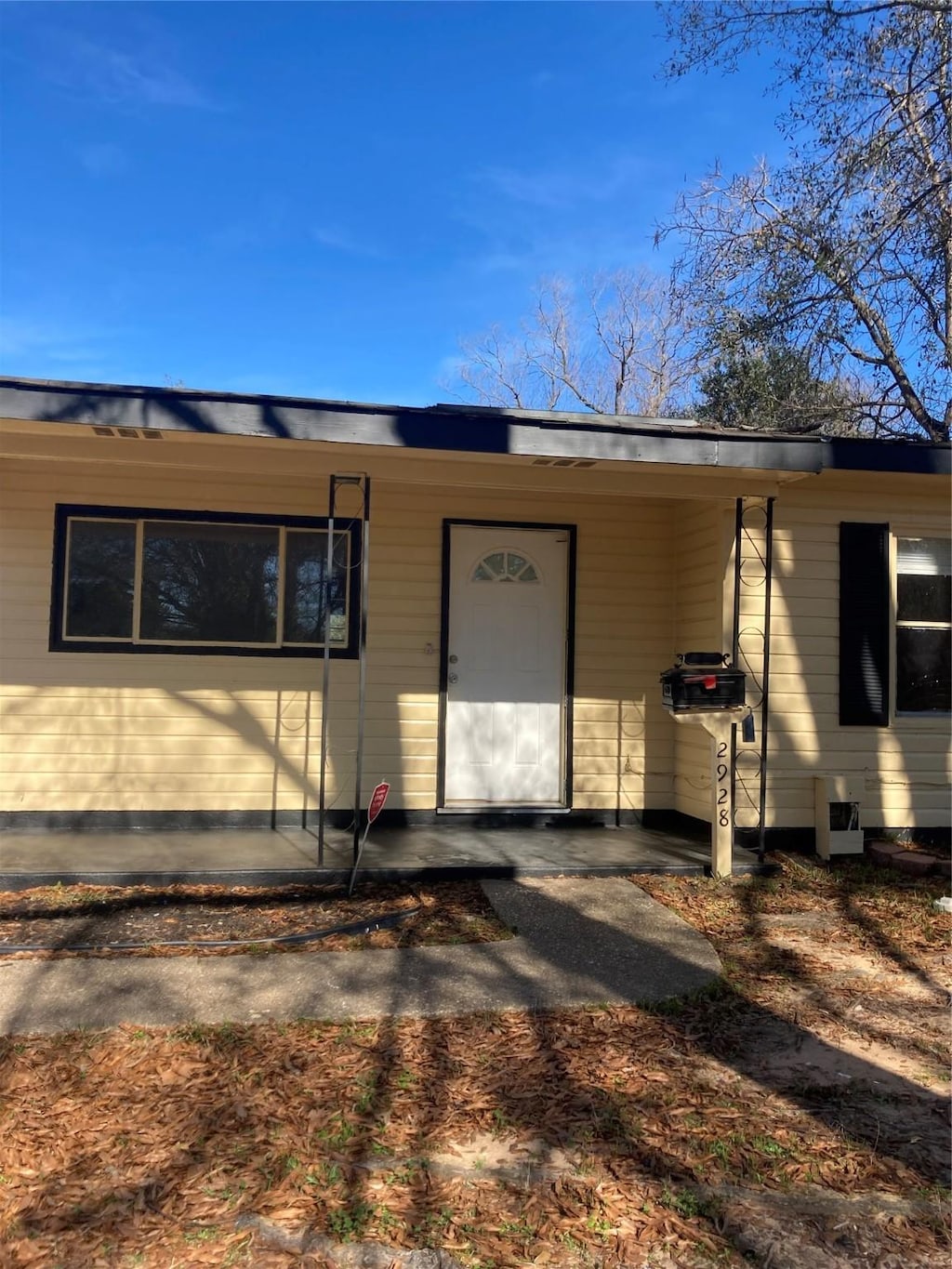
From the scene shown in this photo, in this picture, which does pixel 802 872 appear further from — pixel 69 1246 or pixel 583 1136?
pixel 69 1246

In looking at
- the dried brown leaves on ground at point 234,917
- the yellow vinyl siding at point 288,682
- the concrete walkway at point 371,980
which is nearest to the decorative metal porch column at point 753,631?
the yellow vinyl siding at point 288,682

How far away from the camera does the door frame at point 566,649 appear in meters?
6.61

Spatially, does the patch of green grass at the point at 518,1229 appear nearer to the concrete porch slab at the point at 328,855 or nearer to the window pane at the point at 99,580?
the concrete porch slab at the point at 328,855

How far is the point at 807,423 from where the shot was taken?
13.8m

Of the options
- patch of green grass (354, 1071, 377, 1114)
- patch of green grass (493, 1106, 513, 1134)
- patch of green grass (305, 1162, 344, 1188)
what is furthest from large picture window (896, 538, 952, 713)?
patch of green grass (305, 1162, 344, 1188)

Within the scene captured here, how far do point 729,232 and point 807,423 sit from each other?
3.29 m

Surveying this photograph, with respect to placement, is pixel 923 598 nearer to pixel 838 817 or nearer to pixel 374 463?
pixel 838 817

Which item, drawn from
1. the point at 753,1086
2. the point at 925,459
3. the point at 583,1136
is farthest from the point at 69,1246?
the point at 925,459

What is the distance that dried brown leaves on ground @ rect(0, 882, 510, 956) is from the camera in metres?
4.34

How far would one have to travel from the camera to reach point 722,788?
18.5 ft

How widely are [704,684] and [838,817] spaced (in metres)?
1.61

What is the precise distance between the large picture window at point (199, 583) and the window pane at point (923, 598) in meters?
3.93

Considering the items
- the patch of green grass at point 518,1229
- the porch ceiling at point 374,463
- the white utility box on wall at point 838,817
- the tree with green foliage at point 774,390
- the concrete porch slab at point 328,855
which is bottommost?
the patch of green grass at point 518,1229

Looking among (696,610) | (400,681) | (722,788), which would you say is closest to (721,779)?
(722,788)
